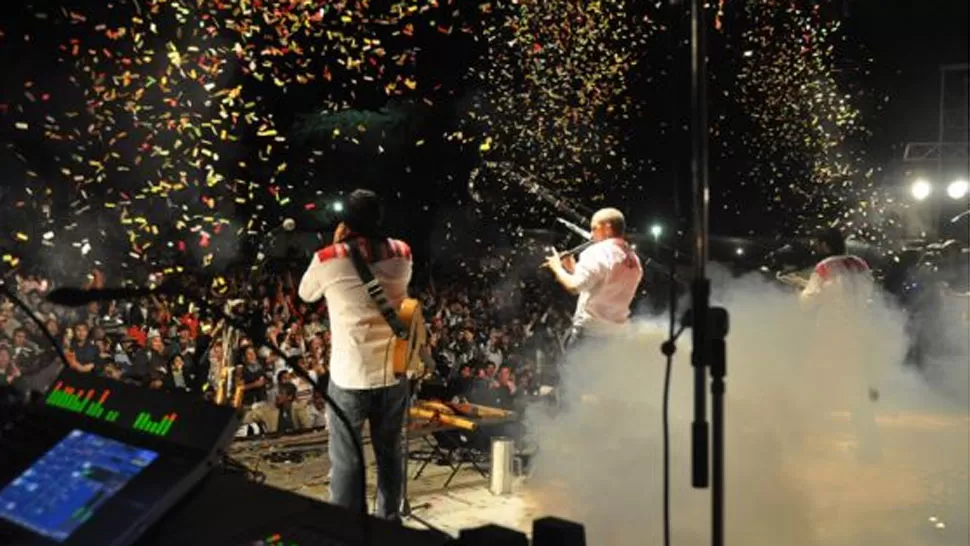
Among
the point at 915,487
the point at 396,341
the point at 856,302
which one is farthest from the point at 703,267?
the point at 856,302

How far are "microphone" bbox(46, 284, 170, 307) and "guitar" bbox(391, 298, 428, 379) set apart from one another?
2.74 metres

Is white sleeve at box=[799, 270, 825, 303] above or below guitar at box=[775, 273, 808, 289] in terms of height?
below

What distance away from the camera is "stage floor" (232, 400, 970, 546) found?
5.29 m

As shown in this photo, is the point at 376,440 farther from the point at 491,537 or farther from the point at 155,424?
the point at 491,537

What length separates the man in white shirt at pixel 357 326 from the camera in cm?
470

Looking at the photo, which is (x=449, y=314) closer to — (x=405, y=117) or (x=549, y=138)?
(x=549, y=138)

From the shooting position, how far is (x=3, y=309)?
9.26 metres

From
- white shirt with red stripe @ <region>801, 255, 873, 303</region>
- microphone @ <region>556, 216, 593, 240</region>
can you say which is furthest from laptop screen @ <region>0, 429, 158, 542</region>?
white shirt with red stripe @ <region>801, 255, 873, 303</region>

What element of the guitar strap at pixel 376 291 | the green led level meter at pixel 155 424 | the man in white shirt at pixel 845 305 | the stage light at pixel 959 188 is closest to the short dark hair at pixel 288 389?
the guitar strap at pixel 376 291

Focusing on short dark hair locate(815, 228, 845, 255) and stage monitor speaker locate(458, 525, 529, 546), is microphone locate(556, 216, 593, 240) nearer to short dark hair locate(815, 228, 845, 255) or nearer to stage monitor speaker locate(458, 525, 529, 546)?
short dark hair locate(815, 228, 845, 255)

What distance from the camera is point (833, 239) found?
760 cm

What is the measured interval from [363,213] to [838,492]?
4.02 metres

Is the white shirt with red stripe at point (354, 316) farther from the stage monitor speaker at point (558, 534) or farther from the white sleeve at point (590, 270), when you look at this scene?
the stage monitor speaker at point (558, 534)

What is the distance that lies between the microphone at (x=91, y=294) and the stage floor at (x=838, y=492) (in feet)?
10.8
